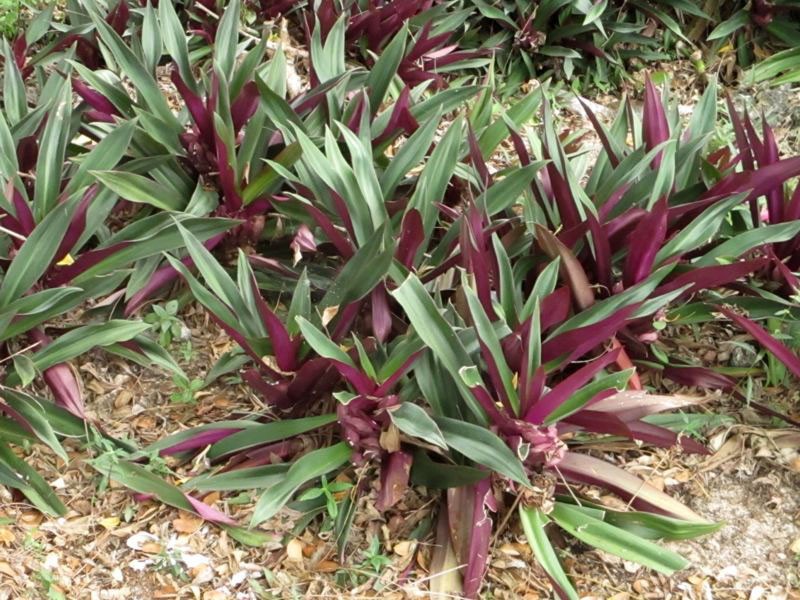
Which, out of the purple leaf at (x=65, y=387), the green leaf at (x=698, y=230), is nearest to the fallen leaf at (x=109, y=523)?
the purple leaf at (x=65, y=387)

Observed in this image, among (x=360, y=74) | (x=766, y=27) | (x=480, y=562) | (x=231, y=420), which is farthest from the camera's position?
(x=766, y=27)

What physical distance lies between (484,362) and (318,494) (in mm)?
503

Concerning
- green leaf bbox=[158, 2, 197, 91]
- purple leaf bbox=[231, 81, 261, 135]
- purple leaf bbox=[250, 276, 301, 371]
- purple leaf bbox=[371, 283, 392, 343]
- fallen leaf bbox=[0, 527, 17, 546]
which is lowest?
fallen leaf bbox=[0, 527, 17, 546]

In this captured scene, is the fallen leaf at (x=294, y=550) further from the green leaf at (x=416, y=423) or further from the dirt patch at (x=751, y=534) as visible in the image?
the dirt patch at (x=751, y=534)

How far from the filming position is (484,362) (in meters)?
2.00

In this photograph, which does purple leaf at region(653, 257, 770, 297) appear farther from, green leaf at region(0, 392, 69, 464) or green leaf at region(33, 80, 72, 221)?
green leaf at region(33, 80, 72, 221)

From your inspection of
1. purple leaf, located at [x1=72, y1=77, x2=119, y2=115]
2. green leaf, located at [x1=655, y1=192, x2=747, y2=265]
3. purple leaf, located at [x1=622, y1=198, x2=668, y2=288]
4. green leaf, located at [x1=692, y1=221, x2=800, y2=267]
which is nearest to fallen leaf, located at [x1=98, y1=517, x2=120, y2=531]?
purple leaf, located at [x1=72, y1=77, x2=119, y2=115]

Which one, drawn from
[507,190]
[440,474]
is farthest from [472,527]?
[507,190]

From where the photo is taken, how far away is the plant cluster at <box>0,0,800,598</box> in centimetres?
188

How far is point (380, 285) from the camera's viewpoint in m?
2.14

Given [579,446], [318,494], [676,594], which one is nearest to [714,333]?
[579,446]

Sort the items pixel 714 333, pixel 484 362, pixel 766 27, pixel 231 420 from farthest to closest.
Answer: pixel 766 27 < pixel 714 333 < pixel 231 420 < pixel 484 362

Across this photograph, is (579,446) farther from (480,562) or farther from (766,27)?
(766,27)

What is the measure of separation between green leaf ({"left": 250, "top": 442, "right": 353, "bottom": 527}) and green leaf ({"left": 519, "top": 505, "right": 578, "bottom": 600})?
0.44m
